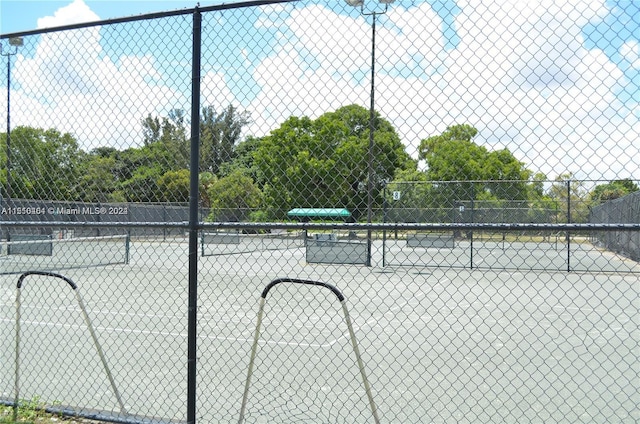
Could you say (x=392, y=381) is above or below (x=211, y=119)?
below

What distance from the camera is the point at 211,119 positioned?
4.38 meters

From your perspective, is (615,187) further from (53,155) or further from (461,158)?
(53,155)

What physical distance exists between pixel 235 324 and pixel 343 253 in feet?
30.5

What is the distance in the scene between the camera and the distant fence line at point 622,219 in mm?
17891

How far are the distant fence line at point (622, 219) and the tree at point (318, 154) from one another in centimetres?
1451

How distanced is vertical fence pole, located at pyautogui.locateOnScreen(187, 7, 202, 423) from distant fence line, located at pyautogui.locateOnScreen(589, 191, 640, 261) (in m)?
15.9

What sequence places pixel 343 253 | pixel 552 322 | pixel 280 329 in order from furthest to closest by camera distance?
1. pixel 343 253
2. pixel 552 322
3. pixel 280 329

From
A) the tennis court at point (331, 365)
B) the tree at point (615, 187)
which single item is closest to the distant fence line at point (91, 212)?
the tennis court at point (331, 365)

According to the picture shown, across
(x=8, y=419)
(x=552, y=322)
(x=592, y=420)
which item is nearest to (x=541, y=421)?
(x=592, y=420)

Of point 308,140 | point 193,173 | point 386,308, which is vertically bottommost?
point 386,308

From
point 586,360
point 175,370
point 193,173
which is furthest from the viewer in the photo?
point 586,360

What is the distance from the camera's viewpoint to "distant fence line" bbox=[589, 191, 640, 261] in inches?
704

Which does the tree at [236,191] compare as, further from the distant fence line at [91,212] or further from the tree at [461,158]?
the tree at [461,158]

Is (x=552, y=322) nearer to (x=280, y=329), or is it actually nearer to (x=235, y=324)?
(x=280, y=329)
